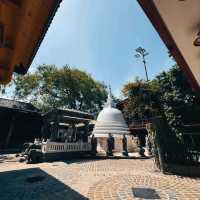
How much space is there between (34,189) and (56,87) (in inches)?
1376

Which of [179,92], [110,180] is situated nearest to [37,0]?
[110,180]

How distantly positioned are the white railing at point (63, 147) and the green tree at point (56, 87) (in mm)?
24536

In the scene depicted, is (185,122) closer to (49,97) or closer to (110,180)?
(110,180)

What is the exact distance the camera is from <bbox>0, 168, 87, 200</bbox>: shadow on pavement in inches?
231

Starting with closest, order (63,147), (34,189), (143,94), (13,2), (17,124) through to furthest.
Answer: (13,2) < (34,189) < (143,94) < (63,147) < (17,124)

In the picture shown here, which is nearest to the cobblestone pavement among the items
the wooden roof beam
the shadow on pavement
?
the shadow on pavement

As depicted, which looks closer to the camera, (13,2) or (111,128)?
(13,2)

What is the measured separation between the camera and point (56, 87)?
4016 cm

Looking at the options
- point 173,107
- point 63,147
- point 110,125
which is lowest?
point 63,147

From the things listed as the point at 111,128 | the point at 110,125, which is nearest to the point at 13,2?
the point at 111,128

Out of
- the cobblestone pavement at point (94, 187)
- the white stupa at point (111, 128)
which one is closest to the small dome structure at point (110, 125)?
the white stupa at point (111, 128)

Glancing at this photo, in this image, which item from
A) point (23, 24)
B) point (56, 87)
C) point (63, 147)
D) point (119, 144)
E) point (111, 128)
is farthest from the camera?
point (56, 87)

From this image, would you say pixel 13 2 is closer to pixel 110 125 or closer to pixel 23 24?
pixel 23 24

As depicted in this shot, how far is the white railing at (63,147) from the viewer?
1355cm
